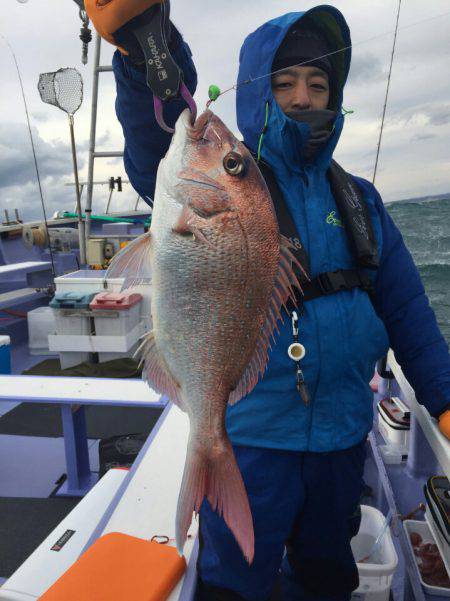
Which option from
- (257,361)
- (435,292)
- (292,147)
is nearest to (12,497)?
(257,361)

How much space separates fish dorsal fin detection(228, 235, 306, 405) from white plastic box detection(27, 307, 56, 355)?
5.63 metres

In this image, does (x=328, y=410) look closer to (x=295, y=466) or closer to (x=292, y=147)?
(x=295, y=466)

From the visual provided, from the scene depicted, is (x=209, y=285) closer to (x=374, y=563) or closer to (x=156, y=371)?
(x=156, y=371)

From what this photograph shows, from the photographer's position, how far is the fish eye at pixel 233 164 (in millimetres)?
1170

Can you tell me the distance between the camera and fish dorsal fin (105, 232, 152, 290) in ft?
3.98

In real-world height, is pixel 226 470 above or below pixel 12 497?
above

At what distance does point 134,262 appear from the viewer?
123 centimetres

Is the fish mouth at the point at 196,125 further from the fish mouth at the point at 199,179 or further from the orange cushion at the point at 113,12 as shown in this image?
the orange cushion at the point at 113,12

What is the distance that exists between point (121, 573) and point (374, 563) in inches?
55.5

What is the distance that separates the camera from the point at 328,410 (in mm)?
1601

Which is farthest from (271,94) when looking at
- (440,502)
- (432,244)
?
(432,244)

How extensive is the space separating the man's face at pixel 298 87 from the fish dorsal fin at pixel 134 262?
2.97ft

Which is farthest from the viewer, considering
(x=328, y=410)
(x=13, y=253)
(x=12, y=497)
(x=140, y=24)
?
(x=13, y=253)

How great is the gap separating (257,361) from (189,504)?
0.43 meters
